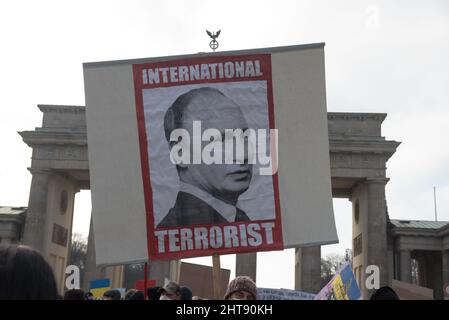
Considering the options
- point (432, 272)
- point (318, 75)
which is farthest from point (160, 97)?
point (432, 272)

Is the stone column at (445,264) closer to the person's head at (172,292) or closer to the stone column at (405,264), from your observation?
the stone column at (405,264)

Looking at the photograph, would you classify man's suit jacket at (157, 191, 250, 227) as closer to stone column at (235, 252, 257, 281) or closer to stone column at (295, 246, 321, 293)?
stone column at (235, 252, 257, 281)

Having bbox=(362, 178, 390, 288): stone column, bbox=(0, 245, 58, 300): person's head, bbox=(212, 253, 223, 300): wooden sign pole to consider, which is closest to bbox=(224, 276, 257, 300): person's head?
bbox=(212, 253, 223, 300): wooden sign pole

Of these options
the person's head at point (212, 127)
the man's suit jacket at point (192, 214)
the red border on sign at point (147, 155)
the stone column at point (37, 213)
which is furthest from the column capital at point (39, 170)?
the man's suit jacket at point (192, 214)

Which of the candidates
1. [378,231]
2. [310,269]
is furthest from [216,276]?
[310,269]

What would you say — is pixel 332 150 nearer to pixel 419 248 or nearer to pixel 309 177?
pixel 419 248

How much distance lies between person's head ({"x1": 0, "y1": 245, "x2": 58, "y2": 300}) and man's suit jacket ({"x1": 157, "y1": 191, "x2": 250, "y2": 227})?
6.42 meters

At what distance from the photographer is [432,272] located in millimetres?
60906

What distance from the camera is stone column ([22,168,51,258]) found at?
52.0m

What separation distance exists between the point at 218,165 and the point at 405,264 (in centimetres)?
4981

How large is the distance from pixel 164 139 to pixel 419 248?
5075 cm
